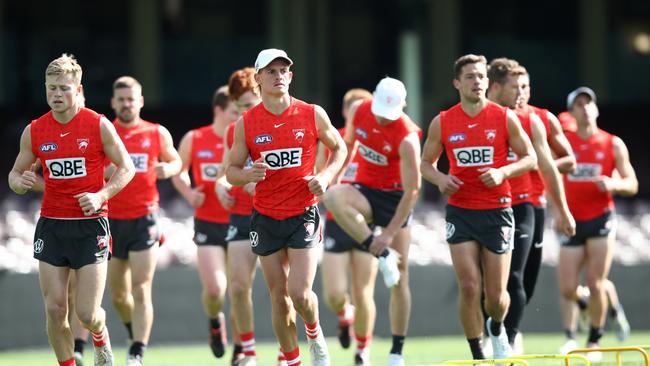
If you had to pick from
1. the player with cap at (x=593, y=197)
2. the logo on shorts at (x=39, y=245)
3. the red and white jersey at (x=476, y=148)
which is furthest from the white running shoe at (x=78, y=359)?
the player with cap at (x=593, y=197)

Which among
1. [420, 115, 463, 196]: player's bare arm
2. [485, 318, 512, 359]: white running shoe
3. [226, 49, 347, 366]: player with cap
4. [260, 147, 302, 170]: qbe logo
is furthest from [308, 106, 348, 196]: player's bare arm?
[485, 318, 512, 359]: white running shoe

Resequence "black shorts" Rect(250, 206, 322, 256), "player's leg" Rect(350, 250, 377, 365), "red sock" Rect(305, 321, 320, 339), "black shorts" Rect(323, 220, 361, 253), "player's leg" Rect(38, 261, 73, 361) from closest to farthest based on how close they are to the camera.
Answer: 1. "player's leg" Rect(38, 261, 73, 361)
2. "black shorts" Rect(250, 206, 322, 256)
3. "red sock" Rect(305, 321, 320, 339)
4. "player's leg" Rect(350, 250, 377, 365)
5. "black shorts" Rect(323, 220, 361, 253)

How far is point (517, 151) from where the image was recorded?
384 inches

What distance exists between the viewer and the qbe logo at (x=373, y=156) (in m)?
10.9

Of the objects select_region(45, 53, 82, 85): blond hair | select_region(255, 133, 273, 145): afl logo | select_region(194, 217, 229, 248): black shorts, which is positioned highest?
select_region(45, 53, 82, 85): blond hair

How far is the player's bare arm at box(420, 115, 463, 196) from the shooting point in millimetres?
9555

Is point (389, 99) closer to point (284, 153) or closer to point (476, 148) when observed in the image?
point (476, 148)

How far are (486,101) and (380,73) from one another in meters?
13.4

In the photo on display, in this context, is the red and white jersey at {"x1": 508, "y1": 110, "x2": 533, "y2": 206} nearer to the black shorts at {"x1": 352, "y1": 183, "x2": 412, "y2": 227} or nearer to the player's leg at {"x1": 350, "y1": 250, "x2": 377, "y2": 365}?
the black shorts at {"x1": 352, "y1": 183, "x2": 412, "y2": 227}

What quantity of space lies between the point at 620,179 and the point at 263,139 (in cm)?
493

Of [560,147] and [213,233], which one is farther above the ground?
[560,147]

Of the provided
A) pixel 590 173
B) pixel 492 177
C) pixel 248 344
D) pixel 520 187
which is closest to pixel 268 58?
pixel 492 177

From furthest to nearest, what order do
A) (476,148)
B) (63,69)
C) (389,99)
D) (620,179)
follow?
(620,179), (389,99), (476,148), (63,69)

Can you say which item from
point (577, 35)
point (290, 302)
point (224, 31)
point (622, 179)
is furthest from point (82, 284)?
point (577, 35)
